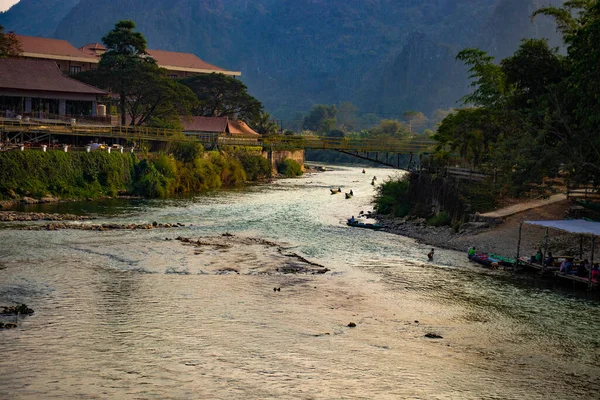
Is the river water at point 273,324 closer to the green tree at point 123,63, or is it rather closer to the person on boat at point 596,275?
the person on boat at point 596,275

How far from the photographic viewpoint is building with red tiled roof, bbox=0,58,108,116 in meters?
80.2

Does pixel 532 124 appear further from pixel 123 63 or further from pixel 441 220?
pixel 123 63

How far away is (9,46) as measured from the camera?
9506 centimetres

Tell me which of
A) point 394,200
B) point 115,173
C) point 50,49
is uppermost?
point 50,49

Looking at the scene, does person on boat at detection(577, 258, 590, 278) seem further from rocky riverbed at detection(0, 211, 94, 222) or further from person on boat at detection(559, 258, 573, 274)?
rocky riverbed at detection(0, 211, 94, 222)

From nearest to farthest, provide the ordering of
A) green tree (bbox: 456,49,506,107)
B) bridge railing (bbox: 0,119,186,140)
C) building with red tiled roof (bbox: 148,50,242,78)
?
1. green tree (bbox: 456,49,506,107)
2. bridge railing (bbox: 0,119,186,140)
3. building with red tiled roof (bbox: 148,50,242,78)

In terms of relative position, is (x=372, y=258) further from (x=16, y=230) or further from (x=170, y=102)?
(x=170, y=102)

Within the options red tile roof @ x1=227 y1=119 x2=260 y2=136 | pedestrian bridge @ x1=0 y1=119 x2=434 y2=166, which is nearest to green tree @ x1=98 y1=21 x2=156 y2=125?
pedestrian bridge @ x1=0 y1=119 x2=434 y2=166

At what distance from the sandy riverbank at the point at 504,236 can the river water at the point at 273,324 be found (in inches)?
93.7

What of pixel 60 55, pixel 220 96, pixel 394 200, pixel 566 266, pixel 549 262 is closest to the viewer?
pixel 566 266

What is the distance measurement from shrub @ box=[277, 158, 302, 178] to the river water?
66.8 m

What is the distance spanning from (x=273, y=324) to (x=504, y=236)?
69.5 feet

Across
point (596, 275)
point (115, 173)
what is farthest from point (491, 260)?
point (115, 173)

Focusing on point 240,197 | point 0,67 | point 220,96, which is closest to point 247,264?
point 240,197
